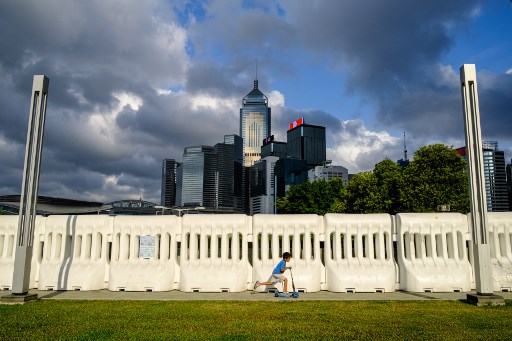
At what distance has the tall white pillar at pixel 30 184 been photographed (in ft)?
38.4

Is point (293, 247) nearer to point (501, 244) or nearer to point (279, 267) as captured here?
point (279, 267)

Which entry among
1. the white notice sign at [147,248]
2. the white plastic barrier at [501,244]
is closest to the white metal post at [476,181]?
the white plastic barrier at [501,244]

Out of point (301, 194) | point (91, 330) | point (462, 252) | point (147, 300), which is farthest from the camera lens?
point (301, 194)

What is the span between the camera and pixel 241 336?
686 cm

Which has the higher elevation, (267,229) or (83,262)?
(267,229)

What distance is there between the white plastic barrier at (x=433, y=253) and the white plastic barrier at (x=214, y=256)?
5285 millimetres

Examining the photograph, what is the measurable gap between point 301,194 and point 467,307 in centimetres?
6928

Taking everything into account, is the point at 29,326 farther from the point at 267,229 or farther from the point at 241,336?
the point at 267,229

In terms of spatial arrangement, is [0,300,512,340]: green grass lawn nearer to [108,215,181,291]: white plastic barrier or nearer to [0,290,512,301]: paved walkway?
→ [0,290,512,301]: paved walkway

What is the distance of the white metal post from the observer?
11.3 meters

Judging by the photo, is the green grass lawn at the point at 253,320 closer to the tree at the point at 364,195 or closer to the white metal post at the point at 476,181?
the white metal post at the point at 476,181

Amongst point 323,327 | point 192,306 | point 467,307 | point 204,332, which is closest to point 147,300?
point 192,306

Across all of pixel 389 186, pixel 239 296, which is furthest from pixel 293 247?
pixel 389 186

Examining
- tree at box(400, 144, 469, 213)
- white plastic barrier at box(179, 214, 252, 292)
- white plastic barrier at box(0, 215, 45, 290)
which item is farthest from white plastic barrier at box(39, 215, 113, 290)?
tree at box(400, 144, 469, 213)
